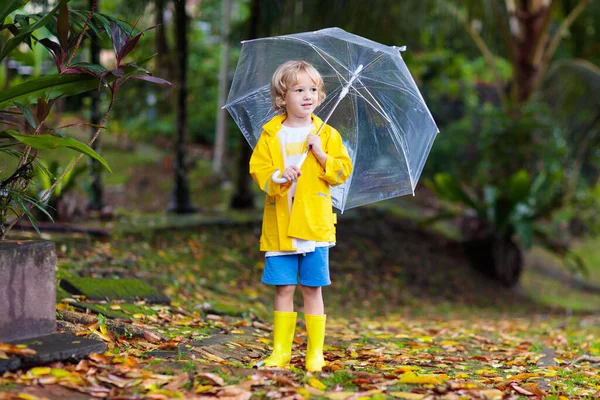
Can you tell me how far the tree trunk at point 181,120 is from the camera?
8031mm

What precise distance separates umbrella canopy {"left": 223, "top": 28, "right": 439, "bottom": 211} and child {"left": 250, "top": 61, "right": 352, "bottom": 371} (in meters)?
0.35

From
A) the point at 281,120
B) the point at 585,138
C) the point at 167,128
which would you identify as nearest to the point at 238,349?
the point at 281,120

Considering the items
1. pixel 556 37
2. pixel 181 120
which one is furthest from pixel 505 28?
pixel 181 120

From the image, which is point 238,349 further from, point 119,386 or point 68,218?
point 68,218

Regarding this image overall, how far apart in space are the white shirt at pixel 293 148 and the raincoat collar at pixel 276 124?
0.07 ft

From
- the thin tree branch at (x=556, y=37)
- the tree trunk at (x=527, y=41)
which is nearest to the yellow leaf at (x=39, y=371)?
the tree trunk at (x=527, y=41)

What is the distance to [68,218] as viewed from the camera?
730 cm

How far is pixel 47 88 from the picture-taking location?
138 inches

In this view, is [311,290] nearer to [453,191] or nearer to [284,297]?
[284,297]

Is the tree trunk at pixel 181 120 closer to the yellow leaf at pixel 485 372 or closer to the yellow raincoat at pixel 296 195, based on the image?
the yellow raincoat at pixel 296 195

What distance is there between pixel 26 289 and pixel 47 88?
1.02 metres

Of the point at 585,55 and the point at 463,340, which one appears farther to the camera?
the point at 585,55

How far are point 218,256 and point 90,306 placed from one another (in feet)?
11.0

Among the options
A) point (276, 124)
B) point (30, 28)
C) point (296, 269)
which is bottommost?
point (296, 269)
